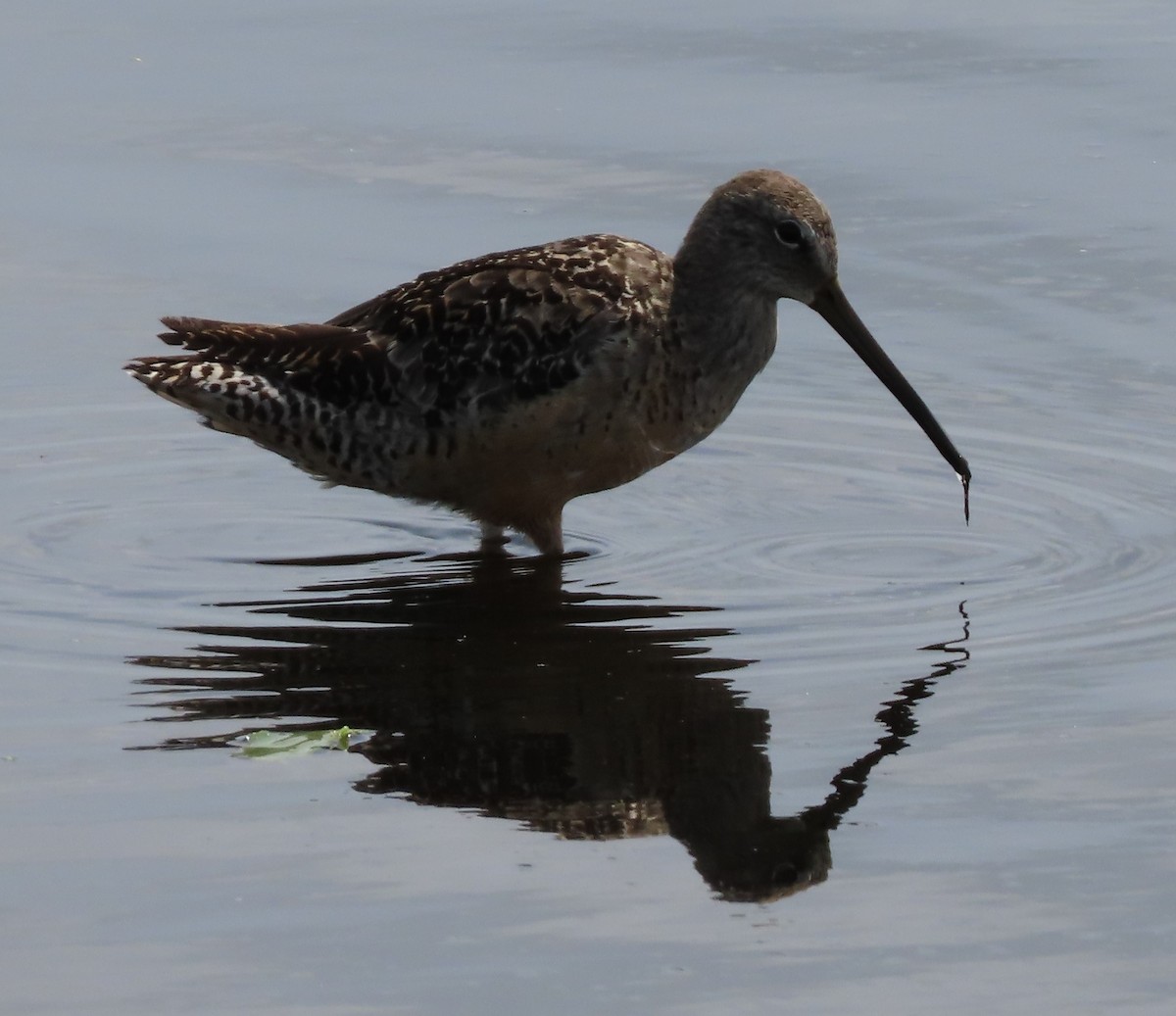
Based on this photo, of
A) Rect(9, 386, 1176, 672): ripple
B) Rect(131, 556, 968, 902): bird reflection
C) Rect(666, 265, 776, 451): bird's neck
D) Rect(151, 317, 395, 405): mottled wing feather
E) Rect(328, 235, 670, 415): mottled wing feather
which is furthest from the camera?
Rect(151, 317, 395, 405): mottled wing feather

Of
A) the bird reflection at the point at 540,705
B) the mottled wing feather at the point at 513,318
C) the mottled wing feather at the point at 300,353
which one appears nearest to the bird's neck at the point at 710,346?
the mottled wing feather at the point at 513,318

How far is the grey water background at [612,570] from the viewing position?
4695 millimetres

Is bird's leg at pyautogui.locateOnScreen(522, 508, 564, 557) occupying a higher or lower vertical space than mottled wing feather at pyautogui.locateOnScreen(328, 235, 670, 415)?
lower

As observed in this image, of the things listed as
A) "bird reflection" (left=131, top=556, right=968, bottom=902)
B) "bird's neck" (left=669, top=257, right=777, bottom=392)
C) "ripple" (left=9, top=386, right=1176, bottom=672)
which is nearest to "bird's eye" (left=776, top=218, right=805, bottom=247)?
"bird's neck" (left=669, top=257, right=777, bottom=392)

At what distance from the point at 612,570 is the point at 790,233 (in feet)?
3.97

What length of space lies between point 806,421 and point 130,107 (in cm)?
437

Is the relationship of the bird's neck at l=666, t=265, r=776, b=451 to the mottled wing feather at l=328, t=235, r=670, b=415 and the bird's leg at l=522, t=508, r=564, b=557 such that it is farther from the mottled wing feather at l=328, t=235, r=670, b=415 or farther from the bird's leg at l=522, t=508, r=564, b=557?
the bird's leg at l=522, t=508, r=564, b=557

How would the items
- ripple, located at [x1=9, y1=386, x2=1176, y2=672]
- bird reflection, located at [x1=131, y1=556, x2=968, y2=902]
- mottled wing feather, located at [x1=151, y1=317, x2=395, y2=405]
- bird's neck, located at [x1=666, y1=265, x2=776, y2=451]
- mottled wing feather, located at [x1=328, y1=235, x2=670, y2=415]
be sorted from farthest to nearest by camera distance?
mottled wing feather, located at [x1=151, y1=317, x2=395, y2=405] < bird's neck, located at [x1=666, y1=265, x2=776, y2=451] < mottled wing feather, located at [x1=328, y1=235, x2=670, y2=415] < ripple, located at [x1=9, y1=386, x2=1176, y2=672] < bird reflection, located at [x1=131, y1=556, x2=968, y2=902]

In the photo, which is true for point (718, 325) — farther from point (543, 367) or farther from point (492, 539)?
point (492, 539)

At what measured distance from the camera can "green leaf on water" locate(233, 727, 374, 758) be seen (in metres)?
5.66

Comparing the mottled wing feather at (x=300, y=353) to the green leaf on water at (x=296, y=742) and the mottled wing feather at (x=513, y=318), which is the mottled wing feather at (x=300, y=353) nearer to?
the mottled wing feather at (x=513, y=318)

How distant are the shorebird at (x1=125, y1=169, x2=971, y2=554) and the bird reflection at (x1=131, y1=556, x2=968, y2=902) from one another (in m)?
0.39

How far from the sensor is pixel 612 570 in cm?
748

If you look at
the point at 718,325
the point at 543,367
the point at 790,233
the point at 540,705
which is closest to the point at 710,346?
the point at 718,325
